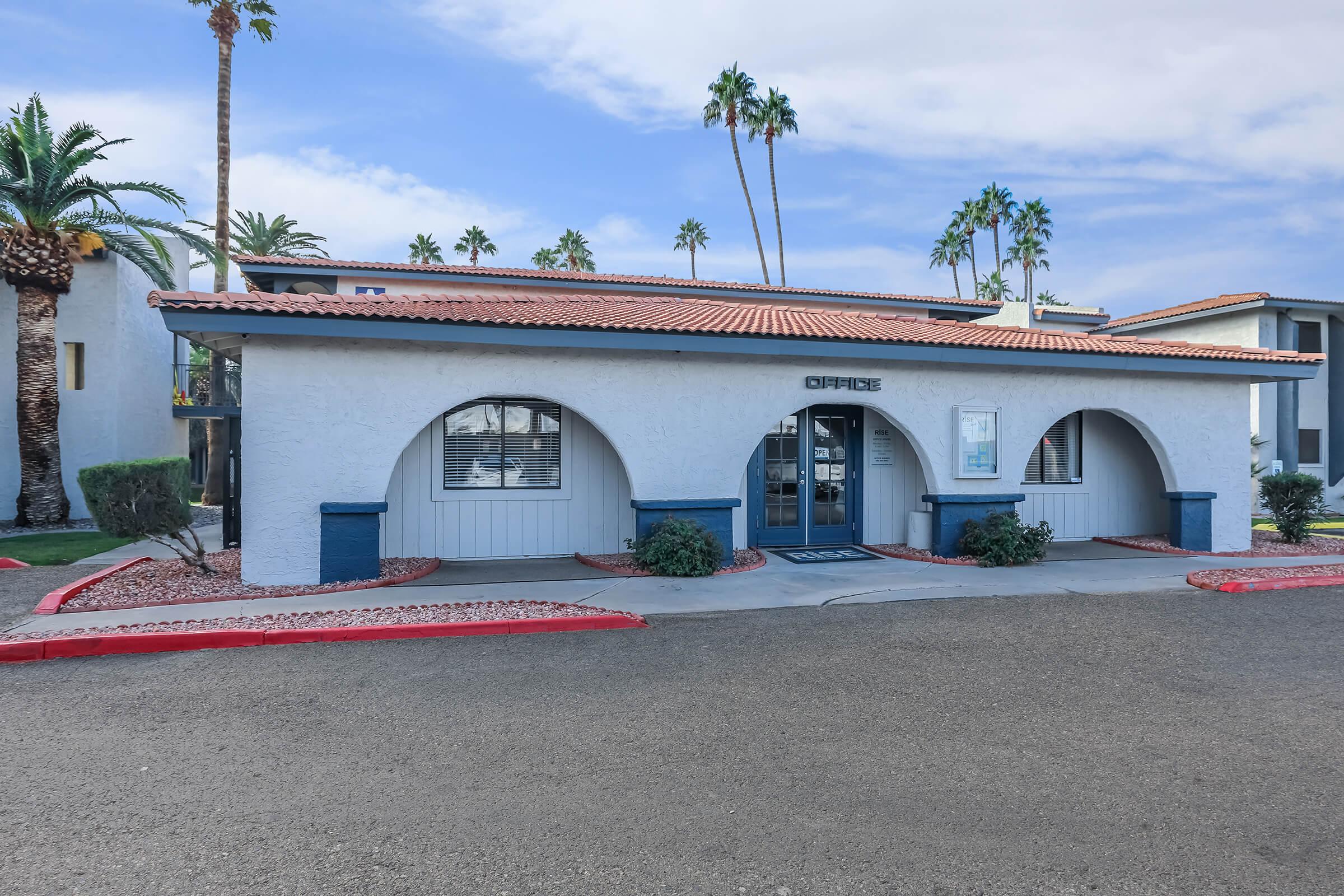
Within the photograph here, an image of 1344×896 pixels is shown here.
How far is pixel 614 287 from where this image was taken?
19281mm

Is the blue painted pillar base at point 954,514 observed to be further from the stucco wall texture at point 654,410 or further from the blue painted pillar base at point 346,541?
the blue painted pillar base at point 346,541

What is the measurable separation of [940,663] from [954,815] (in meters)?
2.82

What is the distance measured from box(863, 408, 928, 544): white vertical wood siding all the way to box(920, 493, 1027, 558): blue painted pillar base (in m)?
0.97

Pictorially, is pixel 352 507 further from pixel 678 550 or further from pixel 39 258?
pixel 39 258

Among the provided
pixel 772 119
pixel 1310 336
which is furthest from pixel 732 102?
pixel 1310 336

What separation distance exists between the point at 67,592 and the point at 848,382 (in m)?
10.1

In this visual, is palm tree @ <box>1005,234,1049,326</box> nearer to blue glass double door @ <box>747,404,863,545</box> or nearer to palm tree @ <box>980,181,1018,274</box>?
palm tree @ <box>980,181,1018,274</box>

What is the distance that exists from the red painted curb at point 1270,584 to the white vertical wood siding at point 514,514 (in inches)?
306

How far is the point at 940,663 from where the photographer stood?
6.48 m

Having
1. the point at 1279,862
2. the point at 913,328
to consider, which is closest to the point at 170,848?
the point at 1279,862

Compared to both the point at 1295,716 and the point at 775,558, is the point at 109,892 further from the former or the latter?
the point at 775,558

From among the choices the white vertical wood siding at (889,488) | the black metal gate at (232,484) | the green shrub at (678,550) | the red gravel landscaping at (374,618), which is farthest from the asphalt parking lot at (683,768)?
the white vertical wood siding at (889,488)

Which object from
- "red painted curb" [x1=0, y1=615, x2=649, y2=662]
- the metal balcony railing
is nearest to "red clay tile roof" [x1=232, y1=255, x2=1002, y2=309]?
the metal balcony railing

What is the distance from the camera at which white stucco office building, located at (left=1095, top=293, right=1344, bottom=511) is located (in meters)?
21.6
